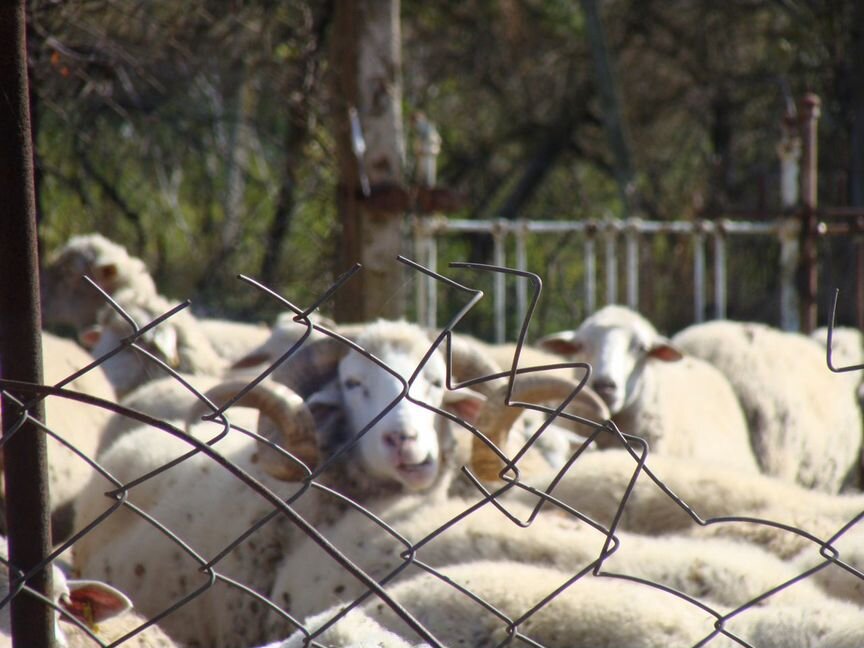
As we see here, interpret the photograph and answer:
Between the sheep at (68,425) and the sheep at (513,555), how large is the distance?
107cm

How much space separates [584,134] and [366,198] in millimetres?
7895

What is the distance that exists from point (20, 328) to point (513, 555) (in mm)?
1731

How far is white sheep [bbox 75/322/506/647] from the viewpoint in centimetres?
372

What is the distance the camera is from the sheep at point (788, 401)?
6512 millimetres

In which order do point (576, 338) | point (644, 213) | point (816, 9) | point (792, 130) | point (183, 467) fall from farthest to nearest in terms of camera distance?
point (644, 213)
point (816, 9)
point (792, 130)
point (576, 338)
point (183, 467)

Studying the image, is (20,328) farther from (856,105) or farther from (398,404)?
(856,105)

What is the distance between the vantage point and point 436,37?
39.9ft

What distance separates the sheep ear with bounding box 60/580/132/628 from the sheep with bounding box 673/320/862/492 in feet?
15.9

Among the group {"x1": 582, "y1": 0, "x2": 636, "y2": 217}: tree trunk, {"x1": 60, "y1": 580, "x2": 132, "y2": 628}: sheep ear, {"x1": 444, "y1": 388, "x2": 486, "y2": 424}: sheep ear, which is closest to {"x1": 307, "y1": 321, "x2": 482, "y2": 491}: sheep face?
{"x1": 444, "y1": 388, "x2": 486, "y2": 424}: sheep ear

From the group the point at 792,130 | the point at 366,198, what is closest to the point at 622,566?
the point at 366,198

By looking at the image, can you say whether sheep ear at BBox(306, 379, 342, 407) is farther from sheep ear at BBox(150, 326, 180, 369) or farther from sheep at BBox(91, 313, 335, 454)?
sheep ear at BBox(150, 326, 180, 369)

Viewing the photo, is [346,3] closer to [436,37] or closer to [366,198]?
[366,198]

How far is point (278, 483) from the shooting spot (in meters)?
4.07

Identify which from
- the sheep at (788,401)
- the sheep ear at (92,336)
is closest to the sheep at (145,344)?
the sheep ear at (92,336)
